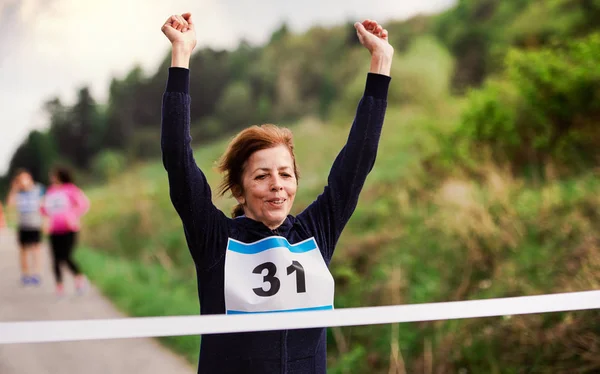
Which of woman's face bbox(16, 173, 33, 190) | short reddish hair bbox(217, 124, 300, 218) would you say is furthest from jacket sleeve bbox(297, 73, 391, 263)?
woman's face bbox(16, 173, 33, 190)

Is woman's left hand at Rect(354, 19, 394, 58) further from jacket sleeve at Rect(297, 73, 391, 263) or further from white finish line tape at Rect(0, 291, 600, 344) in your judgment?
white finish line tape at Rect(0, 291, 600, 344)

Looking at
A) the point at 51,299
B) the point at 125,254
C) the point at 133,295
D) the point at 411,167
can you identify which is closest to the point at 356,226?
the point at 411,167

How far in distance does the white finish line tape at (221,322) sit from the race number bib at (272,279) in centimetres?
5

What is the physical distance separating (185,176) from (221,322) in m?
0.34

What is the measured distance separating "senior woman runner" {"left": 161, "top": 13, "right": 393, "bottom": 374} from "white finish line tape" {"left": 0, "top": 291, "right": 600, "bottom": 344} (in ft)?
0.18

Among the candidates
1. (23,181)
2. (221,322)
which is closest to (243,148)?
(221,322)

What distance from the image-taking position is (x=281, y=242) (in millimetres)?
1627

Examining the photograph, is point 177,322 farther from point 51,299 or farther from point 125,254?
point 125,254

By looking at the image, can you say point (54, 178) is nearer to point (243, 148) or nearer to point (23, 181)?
point (23, 181)

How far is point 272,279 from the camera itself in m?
1.58

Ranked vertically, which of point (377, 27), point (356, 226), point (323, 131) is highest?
point (323, 131)

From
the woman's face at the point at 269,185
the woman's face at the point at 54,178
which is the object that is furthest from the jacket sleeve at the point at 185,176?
the woman's face at the point at 54,178

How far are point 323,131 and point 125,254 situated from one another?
17.5 feet

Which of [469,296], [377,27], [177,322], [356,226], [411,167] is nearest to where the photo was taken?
[177,322]
